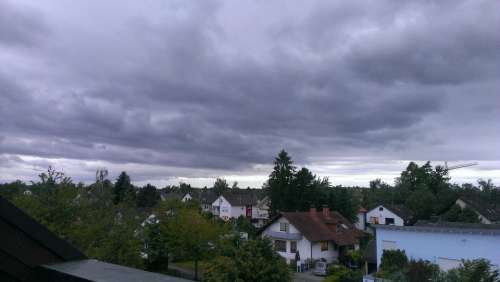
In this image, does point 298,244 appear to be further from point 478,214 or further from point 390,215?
point 390,215

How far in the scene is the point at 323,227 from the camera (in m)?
40.9

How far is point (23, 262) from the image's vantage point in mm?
2568

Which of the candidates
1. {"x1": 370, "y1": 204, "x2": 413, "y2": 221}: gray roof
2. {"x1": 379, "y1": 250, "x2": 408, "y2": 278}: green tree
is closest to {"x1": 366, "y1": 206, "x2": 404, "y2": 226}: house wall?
{"x1": 370, "y1": 204, "x2": 413, "y2": 221}: gray roof

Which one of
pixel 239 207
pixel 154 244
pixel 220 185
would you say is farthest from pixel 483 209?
pixel 220 185

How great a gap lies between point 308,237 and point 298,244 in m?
1.84

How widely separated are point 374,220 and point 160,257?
37.9 metres

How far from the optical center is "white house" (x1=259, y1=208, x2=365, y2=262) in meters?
37.9

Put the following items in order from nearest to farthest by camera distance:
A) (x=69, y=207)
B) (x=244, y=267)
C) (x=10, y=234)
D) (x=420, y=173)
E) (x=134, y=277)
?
(x=134, y=277), (x=10, y=234), (x=244, y=267), (x=69, y=207), (x=420, y=173)

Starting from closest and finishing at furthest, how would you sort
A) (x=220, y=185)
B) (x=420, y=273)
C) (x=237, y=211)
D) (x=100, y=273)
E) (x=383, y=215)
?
(x=100, y=273) < (x=420, y=273) < (x=383, y=215) < (x=237, y=211) < (x=220, y=185)

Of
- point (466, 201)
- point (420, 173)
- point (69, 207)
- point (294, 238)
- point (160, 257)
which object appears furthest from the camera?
point (420, 173)

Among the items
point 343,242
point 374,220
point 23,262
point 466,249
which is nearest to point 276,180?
point 374,220

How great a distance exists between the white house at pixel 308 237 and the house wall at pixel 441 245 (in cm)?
1356

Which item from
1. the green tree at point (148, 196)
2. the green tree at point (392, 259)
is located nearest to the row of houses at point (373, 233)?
the green tree at point (392, 259)

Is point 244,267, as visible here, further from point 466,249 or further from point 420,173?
point 420,173
